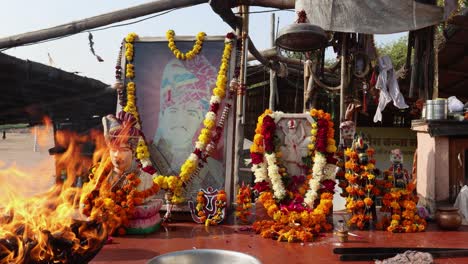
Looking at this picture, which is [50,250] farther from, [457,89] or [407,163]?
[457,89]

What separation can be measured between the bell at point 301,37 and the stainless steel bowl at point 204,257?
13.2ft

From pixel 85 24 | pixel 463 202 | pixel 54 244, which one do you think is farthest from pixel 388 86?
pixel 54 244

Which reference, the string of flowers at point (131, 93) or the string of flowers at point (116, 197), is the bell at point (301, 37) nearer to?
the string of flowers at point (131, 93)

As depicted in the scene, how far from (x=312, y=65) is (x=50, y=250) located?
7.71 metres

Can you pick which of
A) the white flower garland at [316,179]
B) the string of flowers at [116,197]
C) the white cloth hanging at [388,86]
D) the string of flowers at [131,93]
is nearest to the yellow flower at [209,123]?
the string of flowers at [131,93]

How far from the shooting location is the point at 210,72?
24.1 feet

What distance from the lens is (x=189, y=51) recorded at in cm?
738

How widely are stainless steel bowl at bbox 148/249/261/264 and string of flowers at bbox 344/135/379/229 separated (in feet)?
12.5

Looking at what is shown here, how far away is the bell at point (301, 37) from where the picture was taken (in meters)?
6.01

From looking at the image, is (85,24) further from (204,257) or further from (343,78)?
(204,257)

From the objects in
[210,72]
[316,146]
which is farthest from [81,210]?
[316,146]

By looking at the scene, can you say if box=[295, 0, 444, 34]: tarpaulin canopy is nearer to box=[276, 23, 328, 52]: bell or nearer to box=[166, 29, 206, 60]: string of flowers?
box=[276, 23, 328, 52]: bell

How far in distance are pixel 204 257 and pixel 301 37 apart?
435cm

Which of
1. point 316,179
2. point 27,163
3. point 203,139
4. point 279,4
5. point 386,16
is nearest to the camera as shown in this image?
point 316,179
